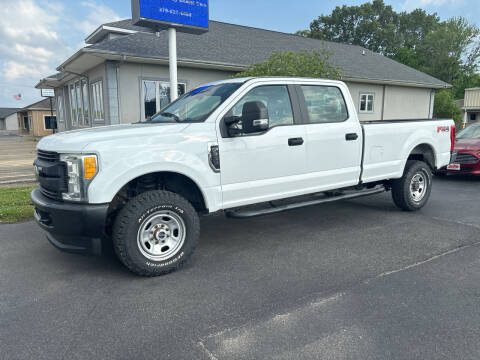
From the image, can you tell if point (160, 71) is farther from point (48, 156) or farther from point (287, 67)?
point (48, 156)

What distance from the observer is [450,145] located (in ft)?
22.0

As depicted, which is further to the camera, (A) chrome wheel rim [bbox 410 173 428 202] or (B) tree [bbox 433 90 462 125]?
(B) tree [bbox 433 90 462 125]

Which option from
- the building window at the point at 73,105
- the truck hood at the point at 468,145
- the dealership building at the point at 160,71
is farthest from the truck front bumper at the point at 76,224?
the building window at the point at 73,105

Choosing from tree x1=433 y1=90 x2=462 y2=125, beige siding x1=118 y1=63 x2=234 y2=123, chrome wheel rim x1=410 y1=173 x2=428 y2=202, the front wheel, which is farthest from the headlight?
tree x1=433 y1=90 x2=462 y2=125

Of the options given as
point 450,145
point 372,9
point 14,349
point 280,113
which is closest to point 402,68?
point 450,145

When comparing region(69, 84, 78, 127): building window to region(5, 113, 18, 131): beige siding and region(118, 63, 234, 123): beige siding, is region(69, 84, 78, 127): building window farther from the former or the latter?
region(5, 113, 18, 131): beige siding

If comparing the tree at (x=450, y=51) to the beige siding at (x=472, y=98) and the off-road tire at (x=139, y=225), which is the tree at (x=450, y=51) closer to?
the beige siding at (x=472, y=98)

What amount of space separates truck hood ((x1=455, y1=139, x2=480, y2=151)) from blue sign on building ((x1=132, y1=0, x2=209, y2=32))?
7.56 meters

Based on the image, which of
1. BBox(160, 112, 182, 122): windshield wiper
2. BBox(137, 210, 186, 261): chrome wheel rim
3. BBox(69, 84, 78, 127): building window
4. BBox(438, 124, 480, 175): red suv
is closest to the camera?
BBox(137, 210, 186, 261): chrome wheel rim

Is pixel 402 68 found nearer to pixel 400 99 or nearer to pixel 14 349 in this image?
pixel 400 99

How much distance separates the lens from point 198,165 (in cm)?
398

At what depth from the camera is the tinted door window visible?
16.3 ft

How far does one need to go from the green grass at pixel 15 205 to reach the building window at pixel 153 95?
696 cm

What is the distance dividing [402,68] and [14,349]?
26.7 m
